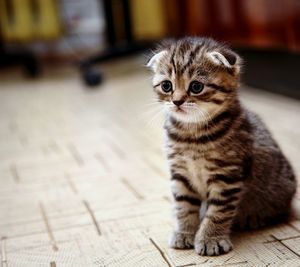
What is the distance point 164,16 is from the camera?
4219 mm

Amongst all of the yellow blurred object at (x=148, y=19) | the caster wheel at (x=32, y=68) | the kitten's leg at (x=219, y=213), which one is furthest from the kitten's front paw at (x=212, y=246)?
the caster wheel at (x=32, y=68)

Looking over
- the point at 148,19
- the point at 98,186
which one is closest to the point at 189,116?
the point at 98,186

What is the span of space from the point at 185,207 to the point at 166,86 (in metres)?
0.31

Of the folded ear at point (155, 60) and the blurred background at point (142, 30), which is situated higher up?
the folded ear at point (155, 60)

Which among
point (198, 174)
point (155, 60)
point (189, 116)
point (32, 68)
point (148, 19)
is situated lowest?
point (32, 68)

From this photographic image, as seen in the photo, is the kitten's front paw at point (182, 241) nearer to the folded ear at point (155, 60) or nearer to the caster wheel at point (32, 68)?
the folded ear at point (155, 60)

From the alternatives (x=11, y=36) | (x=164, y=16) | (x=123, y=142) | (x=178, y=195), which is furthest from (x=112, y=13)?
(x=178, y=195)

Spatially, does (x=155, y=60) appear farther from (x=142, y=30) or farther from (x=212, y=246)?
(x=142, y=30)

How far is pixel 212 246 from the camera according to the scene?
51.9 inches

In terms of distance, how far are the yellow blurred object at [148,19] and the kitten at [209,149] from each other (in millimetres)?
2948

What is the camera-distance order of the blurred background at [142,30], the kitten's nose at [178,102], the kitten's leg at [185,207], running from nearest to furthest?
1. the kitten's nose at [178,102]
2. the kitten's leg at [185,207]
3. the blurred background at [142,30]

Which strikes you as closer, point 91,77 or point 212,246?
point 212,246

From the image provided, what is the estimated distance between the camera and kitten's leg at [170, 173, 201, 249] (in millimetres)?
1406

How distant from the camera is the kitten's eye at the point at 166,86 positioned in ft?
4.38
